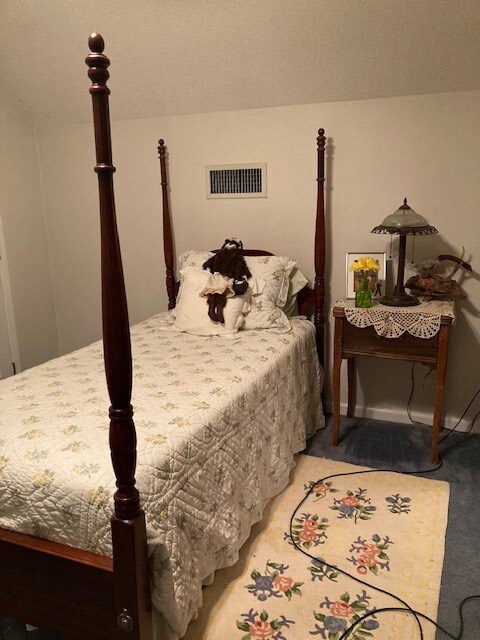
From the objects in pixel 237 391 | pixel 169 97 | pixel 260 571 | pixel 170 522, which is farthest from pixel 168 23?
pixel 260 571

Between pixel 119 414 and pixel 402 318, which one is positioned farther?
pixel 402 318

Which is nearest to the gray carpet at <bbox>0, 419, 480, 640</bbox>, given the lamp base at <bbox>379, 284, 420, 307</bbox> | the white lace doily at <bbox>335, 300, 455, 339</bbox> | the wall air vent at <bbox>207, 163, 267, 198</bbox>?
the white lace doily at <bbox>335, 300, 455, 339</bbox>

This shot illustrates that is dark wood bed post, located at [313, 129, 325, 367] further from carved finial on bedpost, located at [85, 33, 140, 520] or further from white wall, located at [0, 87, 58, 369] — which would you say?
white wall, located at [0, 87, 58, 369]

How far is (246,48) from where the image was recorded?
8.06ft

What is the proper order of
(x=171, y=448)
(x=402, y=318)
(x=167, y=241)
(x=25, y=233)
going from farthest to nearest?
(x=25, y=233) < (x=167, y=241) < (x=402, y=318) < (x=171, y=448)

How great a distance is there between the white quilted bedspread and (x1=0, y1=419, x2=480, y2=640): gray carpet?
394 mm

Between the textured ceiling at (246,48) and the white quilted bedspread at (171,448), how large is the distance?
1.41m

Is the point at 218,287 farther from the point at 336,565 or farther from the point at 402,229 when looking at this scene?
the point at 336,565

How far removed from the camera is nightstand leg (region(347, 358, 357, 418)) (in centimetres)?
287

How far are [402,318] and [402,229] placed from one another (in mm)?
424

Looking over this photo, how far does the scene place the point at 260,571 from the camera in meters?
1.70

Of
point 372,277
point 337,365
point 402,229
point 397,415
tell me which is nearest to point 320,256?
point 372,277

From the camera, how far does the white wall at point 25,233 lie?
10.4 feet

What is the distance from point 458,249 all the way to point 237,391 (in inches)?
61.2
